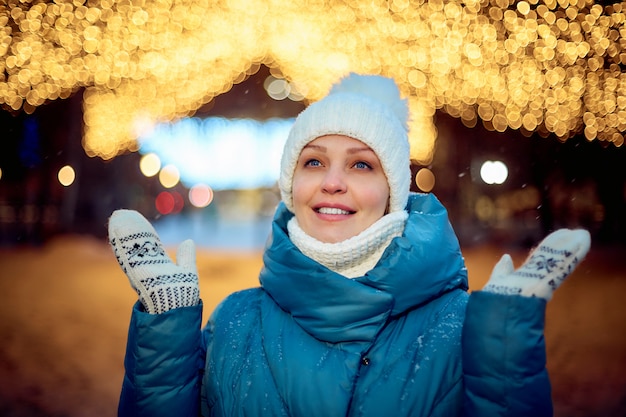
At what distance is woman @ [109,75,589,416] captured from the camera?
144 centimetres

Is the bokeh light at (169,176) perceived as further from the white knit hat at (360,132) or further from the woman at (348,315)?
the woman at (348,315)

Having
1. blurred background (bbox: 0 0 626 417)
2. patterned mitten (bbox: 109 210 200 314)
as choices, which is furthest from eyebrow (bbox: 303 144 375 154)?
patterned mitten (bbox: 109 210 200 314)

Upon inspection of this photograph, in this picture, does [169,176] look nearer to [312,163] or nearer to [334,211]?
[312,163]

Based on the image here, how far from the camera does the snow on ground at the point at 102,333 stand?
4.47 metres

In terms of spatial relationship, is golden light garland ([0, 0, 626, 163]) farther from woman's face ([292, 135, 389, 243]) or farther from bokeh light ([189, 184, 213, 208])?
bokeh light ([189, 184, 213, 208])

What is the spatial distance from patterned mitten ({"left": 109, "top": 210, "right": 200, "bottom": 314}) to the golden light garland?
4.22 meters

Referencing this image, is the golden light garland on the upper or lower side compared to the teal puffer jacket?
upper

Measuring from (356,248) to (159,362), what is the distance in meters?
0.77

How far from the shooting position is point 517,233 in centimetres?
1772

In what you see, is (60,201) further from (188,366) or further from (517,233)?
(188,366)

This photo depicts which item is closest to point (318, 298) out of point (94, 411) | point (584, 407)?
point (94, 411)

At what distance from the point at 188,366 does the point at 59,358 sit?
4.52 m

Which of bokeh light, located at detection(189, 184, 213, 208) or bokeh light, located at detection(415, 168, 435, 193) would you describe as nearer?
bokeh light, located at detection(415, 168, 435, 193)

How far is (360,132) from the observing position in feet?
6.54
